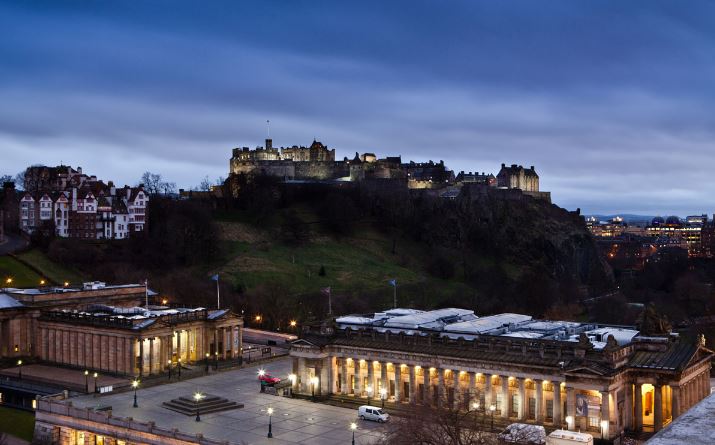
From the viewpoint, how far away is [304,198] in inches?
7165

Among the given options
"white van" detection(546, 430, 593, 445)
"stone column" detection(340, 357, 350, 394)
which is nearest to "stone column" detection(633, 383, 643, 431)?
"white van" detection(546, 430, 593, 445)

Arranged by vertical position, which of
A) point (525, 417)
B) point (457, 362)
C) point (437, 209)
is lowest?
point (525, 417)

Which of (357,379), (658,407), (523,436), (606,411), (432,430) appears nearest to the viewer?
(432,430)

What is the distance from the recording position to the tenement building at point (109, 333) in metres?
70.7

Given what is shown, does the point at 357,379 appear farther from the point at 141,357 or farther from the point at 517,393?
the point at 141,357

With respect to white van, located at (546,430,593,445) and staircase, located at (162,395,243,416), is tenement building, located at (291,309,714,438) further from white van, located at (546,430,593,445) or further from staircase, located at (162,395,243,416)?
white van, located at (546,430,593,445)

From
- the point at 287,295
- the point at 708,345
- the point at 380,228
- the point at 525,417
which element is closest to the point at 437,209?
the point at 380,228

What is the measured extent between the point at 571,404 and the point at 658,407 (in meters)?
5.80

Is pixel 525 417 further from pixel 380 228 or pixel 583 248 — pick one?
pixel 583 248

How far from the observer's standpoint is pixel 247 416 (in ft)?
185

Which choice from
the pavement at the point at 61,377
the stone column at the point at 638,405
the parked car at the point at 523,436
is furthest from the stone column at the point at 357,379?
the stone column at the point at 638,405

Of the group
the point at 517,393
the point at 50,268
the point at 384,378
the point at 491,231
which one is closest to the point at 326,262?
the point at 50,268

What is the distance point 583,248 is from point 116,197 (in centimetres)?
11610

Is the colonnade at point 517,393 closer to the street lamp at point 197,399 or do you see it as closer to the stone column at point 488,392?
the stone column at point 488,392
